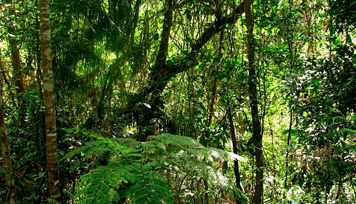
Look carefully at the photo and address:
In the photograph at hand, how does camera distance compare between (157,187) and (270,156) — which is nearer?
(157,187)

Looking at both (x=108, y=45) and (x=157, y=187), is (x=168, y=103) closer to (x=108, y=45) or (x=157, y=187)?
(x=108, y=45)

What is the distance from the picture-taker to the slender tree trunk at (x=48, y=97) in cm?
221

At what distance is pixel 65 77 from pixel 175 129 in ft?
4.72

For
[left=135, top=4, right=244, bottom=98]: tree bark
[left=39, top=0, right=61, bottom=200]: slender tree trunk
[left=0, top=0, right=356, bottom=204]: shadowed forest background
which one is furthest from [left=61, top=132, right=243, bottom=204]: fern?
[left=135, top=4, right=244, bottom=98]: tree bark

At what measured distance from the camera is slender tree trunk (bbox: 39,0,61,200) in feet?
7.25

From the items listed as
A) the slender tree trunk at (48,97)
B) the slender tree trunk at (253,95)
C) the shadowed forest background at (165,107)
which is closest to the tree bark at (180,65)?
the shadowed forest background at (165,107)

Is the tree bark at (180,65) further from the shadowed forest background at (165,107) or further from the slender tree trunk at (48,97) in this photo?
the slender tree trunk at (48,97)

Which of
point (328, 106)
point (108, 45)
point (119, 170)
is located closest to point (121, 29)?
point (108, 45)

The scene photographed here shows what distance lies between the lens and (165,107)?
12.6 ft

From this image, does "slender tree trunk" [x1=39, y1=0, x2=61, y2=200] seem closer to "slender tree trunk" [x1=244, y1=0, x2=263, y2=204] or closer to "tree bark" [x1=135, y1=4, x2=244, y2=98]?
"tree bark" [x1=135, y1=4, x2=244, y2=98]

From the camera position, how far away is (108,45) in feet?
10.6

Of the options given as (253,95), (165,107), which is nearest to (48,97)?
(165,107)

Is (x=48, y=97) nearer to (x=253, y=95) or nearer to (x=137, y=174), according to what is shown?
(x=137, y=174)

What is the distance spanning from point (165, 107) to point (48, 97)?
1.83 m
